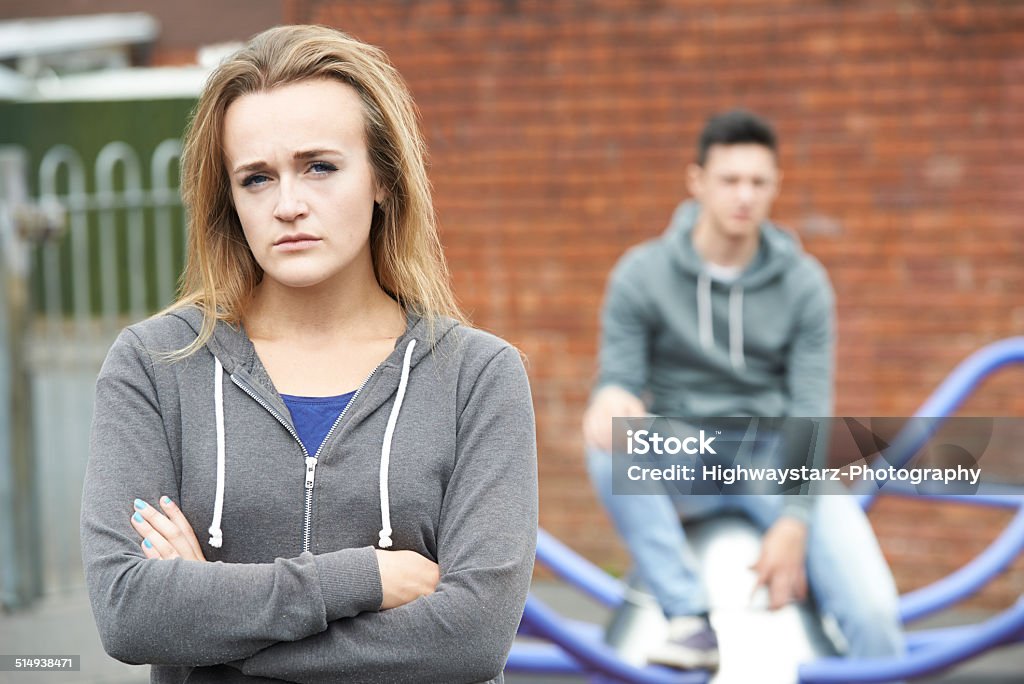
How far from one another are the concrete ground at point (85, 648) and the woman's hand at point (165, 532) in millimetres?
3312

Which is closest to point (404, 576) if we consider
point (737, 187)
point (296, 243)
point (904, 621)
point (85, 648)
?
point (296, 243)

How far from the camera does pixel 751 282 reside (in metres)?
4.18

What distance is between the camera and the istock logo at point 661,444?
12.7ft

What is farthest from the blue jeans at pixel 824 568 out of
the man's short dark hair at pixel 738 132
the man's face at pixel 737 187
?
the man's short dark hair at pixel 738 132

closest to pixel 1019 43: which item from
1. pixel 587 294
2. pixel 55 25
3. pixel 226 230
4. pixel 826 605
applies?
pixel 587 294

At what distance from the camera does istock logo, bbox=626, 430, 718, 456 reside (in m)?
3.87

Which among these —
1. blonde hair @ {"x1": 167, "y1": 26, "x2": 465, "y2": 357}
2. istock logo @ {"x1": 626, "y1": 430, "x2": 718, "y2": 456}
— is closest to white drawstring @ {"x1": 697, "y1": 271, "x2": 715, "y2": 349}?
istock logo @ {"x1": 626, "y1": 430, "x2": 718, "y2": 456}

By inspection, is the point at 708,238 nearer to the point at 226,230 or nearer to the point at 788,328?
the point at 788,328

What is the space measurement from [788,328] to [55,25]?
1369cm

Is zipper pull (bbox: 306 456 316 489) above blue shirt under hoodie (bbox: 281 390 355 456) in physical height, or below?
below

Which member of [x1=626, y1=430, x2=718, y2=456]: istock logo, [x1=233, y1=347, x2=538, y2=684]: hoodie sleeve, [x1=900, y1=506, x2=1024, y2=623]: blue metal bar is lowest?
[x1=900, y1=506, x2=1024, y2=623]: blue metal bar

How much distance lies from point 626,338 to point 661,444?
39cm

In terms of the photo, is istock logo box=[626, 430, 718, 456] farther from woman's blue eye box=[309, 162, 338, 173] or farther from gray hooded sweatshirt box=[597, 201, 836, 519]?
woman's blue eye box=[309, 162, 338, 173]

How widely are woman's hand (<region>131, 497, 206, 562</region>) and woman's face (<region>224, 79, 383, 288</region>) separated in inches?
14.0
